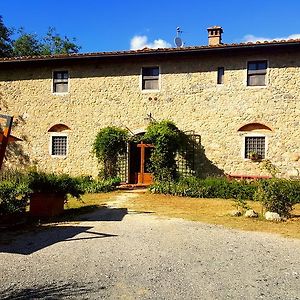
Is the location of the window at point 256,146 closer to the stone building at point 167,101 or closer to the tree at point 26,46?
the stone building at point 167,101

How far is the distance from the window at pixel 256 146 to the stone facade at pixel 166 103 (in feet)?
0.80

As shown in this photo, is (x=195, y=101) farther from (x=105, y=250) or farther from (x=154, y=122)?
(x=105, y=250)

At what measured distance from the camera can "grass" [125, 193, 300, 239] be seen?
853 centimetres

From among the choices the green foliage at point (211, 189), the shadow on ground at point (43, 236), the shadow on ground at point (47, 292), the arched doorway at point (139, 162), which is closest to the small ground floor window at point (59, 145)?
the arched doorway at point (139, 162)

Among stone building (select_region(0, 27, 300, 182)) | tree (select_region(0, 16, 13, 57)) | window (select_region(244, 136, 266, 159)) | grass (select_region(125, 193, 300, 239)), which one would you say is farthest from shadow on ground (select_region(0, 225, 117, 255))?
tree (select_region(0, 16, 13, 57))

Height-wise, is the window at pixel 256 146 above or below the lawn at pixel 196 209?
above

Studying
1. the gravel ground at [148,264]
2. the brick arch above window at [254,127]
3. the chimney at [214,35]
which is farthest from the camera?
the chimney at [214,35]

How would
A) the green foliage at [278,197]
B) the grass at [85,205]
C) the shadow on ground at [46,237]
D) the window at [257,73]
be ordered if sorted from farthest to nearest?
the window at [257,73] → the grass at [85,205] → the green foliage at [278,197] → the shadow on ground at [46,237]

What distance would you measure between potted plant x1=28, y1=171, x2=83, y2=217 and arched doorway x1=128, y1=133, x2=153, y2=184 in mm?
7529

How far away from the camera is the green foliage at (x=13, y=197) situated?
8.55 m

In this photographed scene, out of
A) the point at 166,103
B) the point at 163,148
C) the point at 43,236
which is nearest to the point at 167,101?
the point at 166,103

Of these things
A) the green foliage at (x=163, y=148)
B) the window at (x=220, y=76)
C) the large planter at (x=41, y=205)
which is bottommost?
the large planter at (x=41, y=205)

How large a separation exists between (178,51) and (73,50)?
2699 cm

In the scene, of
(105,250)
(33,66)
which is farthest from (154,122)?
(105,250)
